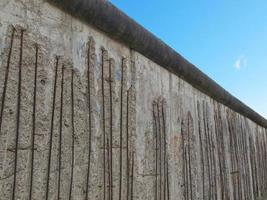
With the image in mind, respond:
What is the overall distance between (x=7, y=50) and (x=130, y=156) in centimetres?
81

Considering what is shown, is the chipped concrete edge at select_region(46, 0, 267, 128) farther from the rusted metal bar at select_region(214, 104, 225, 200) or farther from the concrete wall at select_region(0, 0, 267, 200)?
the rusted metal bar at select_region(214, 104, 225, 200)

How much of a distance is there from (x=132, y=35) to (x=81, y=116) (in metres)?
0.61

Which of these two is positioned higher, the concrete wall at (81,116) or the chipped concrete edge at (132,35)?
the chipped concrete edge at (132,35)

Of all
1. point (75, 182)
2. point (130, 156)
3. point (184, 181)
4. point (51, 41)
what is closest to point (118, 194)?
point (130, 156)

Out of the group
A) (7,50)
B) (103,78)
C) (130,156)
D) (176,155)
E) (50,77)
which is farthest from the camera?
(176,155)

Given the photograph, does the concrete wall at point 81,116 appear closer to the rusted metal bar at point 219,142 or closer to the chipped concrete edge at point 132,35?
the chipped concrete edge at point 132,35

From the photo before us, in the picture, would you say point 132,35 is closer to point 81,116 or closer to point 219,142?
point 81,116

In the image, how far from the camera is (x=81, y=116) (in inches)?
53.9

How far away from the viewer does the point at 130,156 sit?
1.66 meters

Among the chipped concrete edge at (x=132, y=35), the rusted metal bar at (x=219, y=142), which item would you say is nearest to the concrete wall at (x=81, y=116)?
the chipped concrete edge at (x=132, y=35)

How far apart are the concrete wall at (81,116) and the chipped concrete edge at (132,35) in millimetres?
36

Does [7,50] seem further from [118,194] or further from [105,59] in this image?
[118,194]

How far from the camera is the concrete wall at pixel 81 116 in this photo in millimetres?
1104

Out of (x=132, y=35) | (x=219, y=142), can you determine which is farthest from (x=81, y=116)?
(x=219, y=142)
